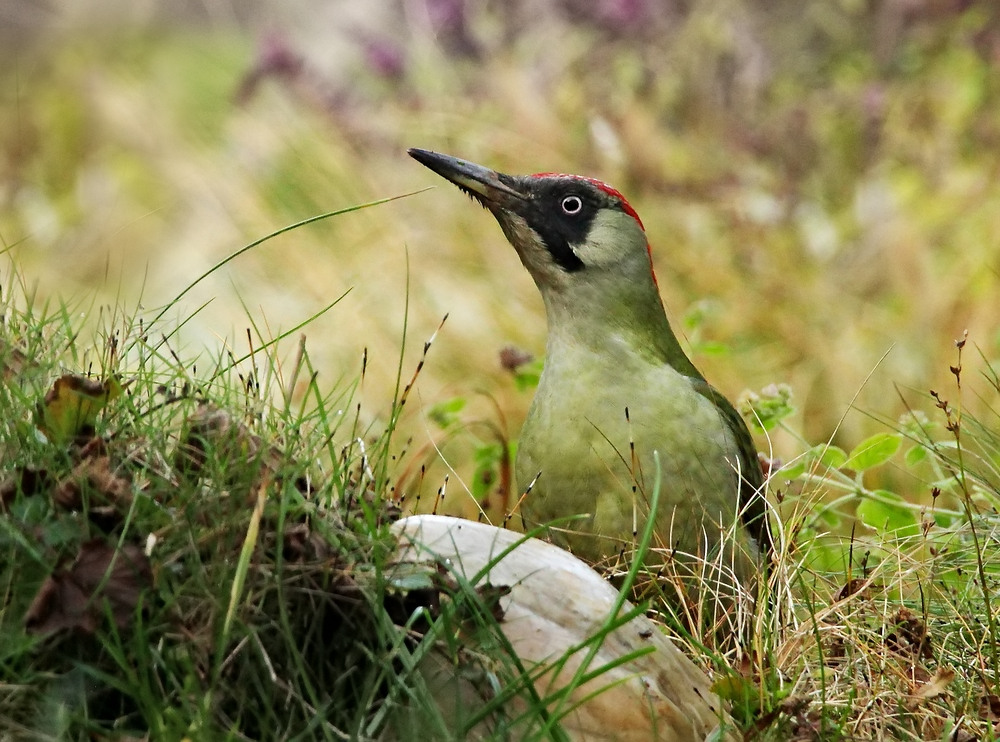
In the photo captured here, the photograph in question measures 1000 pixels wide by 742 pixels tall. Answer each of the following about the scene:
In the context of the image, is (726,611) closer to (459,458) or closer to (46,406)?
(46,406)

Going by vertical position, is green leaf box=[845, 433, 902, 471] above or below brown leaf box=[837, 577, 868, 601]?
above

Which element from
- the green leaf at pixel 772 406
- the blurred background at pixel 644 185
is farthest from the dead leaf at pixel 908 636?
the blurred background at pixel 644 185

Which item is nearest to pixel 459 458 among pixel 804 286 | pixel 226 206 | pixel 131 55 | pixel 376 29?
pixel 804 286

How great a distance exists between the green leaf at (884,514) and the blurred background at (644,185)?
1.42 meters

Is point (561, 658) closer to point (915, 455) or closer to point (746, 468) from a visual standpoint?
point (746, 468)

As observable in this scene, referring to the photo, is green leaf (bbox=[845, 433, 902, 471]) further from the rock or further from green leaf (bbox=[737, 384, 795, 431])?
the rock

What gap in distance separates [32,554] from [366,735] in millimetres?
512

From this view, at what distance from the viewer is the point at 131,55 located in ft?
31.4

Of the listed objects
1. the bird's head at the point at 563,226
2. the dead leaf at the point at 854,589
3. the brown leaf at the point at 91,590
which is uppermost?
the bird's head at the point at 563,226

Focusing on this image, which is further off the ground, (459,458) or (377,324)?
(377,324)

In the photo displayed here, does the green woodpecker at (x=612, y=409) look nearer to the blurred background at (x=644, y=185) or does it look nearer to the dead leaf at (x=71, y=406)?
the dead leaf at (x=71, y=406)

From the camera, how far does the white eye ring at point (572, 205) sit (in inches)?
125

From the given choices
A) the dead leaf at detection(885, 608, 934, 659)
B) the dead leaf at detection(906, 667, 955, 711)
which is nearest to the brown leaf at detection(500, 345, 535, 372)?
the dead leaf at detection(885, 608, 934, 659)

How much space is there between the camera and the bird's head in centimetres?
316
